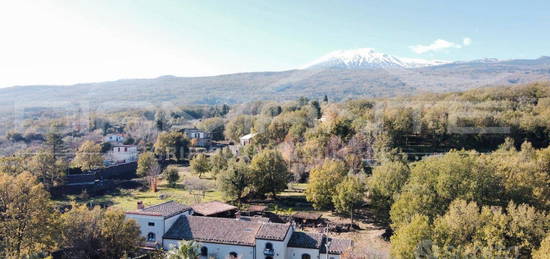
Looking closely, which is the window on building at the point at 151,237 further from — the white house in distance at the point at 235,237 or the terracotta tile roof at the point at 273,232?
the terracotta tile roof at the point at 273,232

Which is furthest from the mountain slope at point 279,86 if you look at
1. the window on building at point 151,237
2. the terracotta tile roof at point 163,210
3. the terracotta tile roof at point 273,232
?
the terracotta tile roof at point 273,232

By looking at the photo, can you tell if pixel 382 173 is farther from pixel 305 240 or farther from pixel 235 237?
pixel 235 237

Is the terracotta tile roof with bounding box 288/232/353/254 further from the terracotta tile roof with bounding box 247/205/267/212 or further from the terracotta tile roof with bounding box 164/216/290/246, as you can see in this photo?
the terracotta tile roof with bounding box 247/205/267/212

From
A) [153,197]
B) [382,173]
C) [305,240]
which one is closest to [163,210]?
[305,240]

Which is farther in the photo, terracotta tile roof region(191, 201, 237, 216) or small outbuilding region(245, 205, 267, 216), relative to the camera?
small outbuilding region(245, 205, 267, 216)

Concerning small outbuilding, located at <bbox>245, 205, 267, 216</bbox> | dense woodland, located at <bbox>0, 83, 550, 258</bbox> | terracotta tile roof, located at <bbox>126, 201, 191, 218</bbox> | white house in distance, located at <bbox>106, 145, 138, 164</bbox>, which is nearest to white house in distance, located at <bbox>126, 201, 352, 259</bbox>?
terracotta tile roof, located at <bbox>126, 201, 191, 218</bbox>

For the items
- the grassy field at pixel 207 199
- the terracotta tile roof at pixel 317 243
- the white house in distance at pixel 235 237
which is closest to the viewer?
the white house in distance at pixel 235 237
